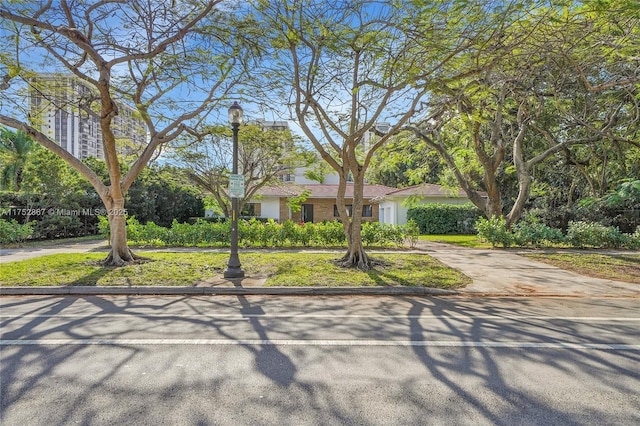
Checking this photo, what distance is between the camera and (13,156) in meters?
27.6

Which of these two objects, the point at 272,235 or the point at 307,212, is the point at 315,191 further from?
the point at 272,235

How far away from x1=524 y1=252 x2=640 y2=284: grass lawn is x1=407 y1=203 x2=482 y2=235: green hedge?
10.8 meters

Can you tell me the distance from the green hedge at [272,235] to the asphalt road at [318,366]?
896 centimetres

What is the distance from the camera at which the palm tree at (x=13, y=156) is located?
27.7m

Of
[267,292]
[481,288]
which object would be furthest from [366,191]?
[267,292]

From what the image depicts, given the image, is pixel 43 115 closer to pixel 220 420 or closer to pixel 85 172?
pixel 85 172

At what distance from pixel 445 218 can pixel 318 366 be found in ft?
71.8

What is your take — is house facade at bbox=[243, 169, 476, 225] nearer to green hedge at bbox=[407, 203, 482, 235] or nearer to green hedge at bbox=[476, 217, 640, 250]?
green hedge at bbox=[407, 203, 482, 235]

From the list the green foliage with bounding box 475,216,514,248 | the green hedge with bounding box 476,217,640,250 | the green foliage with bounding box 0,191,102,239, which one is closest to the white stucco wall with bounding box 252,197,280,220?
the green foliage with bounding box 0,191,102,239

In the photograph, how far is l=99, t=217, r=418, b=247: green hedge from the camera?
50.6 ft

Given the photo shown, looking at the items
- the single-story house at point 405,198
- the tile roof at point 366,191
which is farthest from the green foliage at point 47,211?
the single-story house at point 405,198

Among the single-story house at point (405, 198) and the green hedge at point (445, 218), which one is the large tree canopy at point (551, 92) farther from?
the single-story house at point (405, 198)

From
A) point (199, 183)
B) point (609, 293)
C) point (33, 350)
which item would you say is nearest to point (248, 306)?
point (33, 350)

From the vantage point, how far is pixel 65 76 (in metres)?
11.4
